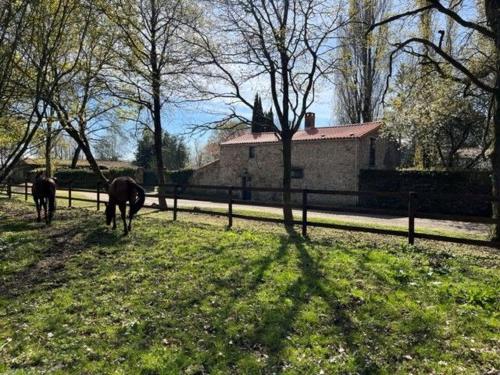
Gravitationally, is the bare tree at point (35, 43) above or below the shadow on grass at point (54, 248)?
above

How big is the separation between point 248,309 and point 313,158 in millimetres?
24208

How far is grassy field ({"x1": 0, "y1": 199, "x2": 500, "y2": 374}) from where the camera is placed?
3.90 m

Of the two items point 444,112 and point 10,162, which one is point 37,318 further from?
point 444,112

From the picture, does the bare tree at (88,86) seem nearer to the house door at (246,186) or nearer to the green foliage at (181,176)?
the house door at (246,186)

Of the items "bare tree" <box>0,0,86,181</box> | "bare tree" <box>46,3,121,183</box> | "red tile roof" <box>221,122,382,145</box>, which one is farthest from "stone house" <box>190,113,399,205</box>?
"bare tree" <box>0,0,86,181</box>

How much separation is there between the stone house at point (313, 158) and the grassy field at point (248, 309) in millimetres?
18450

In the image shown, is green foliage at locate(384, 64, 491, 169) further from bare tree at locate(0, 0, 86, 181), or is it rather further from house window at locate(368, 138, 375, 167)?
bare tree at locate(0, 0, 86, 181)

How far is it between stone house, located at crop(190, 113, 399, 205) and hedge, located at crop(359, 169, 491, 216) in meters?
1.46

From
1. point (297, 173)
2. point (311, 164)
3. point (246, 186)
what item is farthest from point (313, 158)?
point (246, 186)

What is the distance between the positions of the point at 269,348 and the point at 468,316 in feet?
8.23

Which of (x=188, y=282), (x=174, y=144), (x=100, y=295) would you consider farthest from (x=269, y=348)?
(x=174, y=144)

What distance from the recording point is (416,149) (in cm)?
2602

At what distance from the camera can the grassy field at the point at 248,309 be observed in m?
3.90

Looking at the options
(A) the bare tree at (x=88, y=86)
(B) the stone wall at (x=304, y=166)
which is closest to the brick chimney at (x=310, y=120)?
(B) the stone wall at (x=304, y=166)
